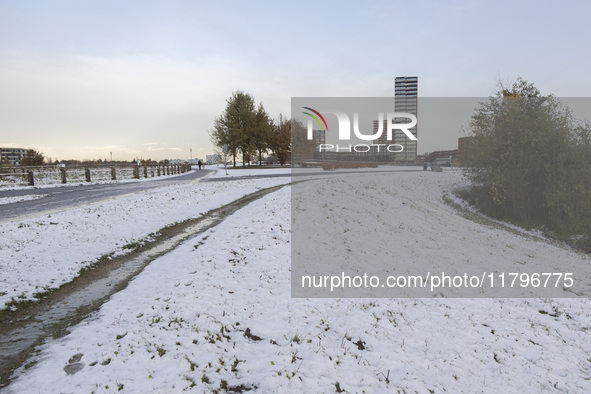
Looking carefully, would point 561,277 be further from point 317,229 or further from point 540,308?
point 317,229

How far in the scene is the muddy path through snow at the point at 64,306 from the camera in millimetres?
4322

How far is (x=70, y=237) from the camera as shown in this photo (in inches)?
360

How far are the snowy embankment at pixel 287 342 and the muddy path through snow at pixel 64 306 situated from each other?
0.28m

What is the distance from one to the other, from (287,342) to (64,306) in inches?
166

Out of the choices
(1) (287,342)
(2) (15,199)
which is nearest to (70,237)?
(1) (287,342)

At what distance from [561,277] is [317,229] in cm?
890

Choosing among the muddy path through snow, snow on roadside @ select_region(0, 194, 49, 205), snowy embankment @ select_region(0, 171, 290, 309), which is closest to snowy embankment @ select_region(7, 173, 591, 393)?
the muddy path through snow

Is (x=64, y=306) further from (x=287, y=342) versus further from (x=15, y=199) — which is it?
(x=15, y=199)

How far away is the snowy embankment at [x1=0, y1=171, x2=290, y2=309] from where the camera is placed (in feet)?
21.7

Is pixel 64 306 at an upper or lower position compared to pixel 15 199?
lower

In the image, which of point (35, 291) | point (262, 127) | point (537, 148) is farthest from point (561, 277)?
point (262, 127)

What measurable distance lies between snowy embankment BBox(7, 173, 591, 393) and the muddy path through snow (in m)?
0.28

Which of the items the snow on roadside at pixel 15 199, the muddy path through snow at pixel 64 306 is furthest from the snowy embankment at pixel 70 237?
the snow on roadside at pixel 15 199

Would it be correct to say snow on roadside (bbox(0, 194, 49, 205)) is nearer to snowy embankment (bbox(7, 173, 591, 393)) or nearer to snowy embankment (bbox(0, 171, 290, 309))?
snowy embankment (bbox(0, 171, 290, 309))
